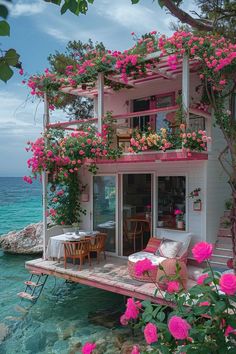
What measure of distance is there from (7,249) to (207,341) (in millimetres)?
16147

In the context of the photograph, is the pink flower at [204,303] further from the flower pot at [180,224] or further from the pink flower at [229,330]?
the flower pot at [180,224]

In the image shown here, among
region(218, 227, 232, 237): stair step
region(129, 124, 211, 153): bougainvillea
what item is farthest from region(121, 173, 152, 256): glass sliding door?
region(218, 227, 232, 237): stair step

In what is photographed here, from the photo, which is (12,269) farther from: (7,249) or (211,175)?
(211,175)

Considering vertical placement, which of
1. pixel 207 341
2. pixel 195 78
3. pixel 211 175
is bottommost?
pixel 207 341

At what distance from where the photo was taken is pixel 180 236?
8711 mm

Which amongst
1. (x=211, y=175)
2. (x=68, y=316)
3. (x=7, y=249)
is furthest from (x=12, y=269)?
(x=211, y=175)

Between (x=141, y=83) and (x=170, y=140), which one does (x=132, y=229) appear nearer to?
(x=170, y=140)

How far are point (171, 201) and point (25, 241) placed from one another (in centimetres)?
1015

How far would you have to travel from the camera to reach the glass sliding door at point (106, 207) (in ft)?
34.3

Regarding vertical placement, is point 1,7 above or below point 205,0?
below

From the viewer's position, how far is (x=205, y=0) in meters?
9.27

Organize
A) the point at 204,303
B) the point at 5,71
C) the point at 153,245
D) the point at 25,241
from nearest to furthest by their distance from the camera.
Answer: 1. the point at 5,71
2. the point at 204,303
3. the point at 153,245
4. the point at 25,241

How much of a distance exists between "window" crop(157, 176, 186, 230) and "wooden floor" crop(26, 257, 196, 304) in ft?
5.40

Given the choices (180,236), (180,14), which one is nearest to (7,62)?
(180,14)
